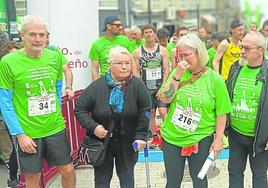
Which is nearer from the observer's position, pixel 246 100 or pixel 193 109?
pixel 193 109

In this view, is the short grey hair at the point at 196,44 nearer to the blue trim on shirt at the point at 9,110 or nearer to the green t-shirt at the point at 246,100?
the green t-shirt at the point at 246,100

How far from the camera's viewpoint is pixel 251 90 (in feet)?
13.6

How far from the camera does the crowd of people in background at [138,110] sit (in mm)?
4031

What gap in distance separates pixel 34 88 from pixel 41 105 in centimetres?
17

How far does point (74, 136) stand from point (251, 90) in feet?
9.56

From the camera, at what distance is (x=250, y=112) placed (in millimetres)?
4180

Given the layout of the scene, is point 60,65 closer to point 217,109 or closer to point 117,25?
point 217,109

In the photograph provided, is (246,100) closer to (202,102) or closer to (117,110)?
(202,102)

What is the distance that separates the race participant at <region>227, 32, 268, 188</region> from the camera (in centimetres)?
413

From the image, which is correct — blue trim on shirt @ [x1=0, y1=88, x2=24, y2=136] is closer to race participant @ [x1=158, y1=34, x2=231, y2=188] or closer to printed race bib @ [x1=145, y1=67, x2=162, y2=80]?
race participant @ [x1=158, y1=34, x2=231, y2=188]

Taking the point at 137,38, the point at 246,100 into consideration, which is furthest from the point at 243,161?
the point at 137,38

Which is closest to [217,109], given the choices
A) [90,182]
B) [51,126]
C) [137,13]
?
[51,126]

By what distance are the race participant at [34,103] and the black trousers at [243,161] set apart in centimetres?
156

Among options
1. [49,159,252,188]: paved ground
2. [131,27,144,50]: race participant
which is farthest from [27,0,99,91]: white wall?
[131,27,144,50]: race participant
